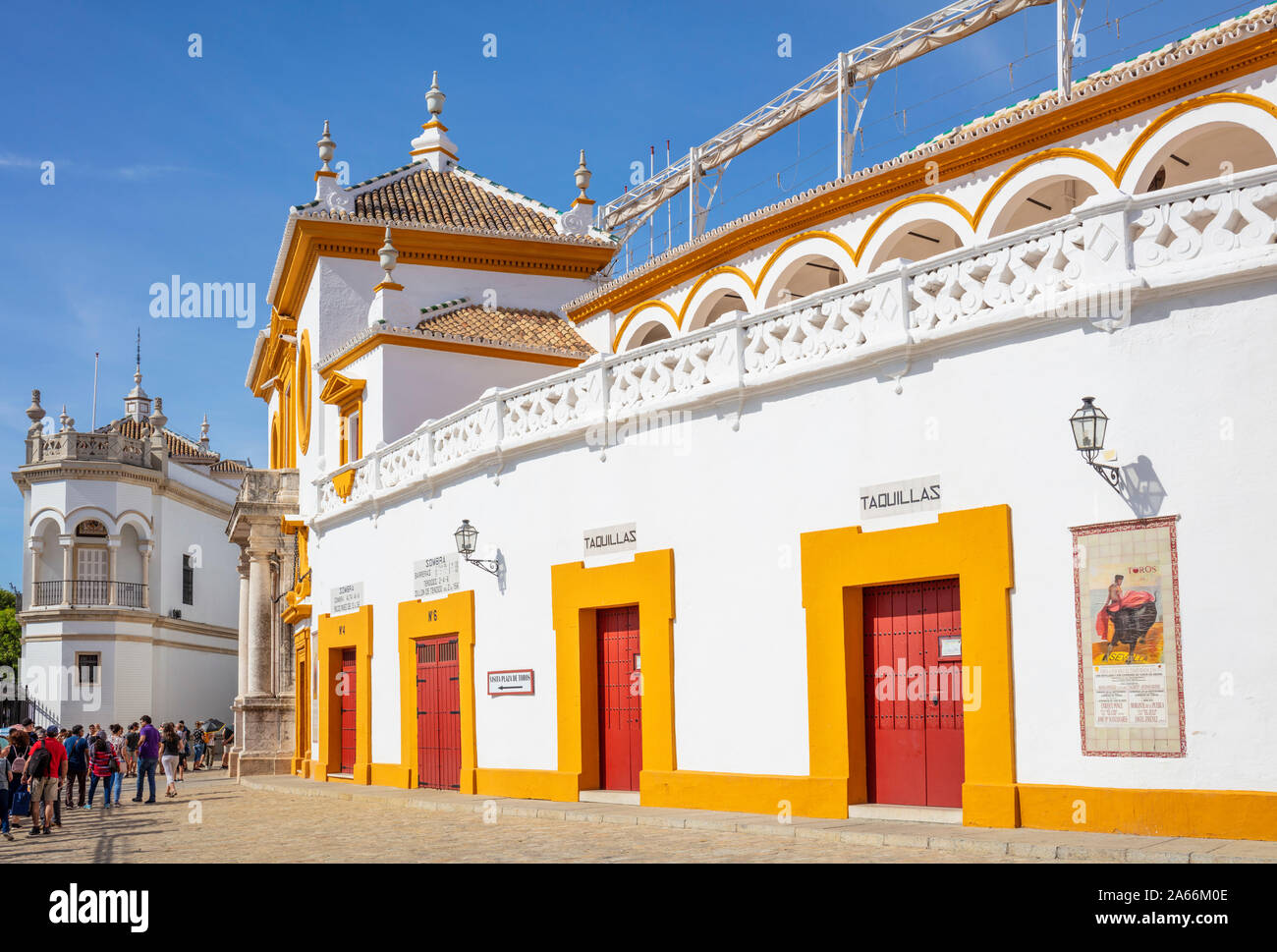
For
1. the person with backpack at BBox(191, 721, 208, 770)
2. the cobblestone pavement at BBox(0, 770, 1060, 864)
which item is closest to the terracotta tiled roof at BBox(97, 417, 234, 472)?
the person with backpack at BBox(191, 721, 208, 770)

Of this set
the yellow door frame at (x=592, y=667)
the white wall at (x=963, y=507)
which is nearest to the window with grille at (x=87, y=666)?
the white wall at (x=963, y=507)

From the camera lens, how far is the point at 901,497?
11.9 m

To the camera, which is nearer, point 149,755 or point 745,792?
point 745,792

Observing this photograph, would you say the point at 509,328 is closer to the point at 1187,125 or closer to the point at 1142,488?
the point at 1187,125

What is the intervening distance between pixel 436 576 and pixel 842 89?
11.2 metres

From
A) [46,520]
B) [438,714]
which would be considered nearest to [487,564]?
[438,714]

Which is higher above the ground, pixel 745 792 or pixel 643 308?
pixel 643 308

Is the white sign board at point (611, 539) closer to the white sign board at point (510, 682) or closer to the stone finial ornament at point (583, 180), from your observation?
the white sign board at point (510, 682)

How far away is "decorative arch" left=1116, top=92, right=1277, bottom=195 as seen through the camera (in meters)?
14.3

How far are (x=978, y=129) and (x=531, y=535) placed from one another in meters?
7.71

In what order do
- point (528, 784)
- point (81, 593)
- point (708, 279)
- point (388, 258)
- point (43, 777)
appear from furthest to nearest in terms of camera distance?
point (81, 593) < point (388, 258) < point (708, 279) < point (43, 777) < point (528, 784)

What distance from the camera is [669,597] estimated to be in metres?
14.1
